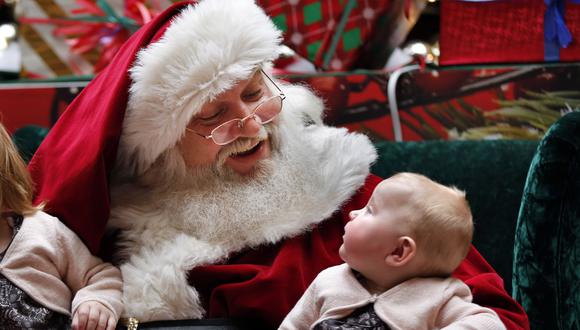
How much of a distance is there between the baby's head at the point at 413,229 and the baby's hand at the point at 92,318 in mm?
490

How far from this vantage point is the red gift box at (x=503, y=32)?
231 cm

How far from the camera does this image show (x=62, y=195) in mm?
1609

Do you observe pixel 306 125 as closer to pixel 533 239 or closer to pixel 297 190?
pixel 297 190

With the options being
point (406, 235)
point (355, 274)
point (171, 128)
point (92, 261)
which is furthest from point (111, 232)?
point (406, 235)

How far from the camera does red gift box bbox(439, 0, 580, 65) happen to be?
2.31 m

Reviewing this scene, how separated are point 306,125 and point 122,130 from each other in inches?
16.5

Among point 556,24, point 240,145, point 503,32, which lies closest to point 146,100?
point 240,145

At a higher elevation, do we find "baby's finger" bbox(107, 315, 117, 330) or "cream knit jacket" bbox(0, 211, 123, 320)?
"cream knit jacket" bbox(0, 211, 123, 320)

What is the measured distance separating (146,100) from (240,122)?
0.20 metres

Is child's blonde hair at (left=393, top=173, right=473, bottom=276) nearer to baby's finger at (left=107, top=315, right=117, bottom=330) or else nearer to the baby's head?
the baby's head

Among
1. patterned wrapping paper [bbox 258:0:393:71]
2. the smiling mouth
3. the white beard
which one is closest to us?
the white beard

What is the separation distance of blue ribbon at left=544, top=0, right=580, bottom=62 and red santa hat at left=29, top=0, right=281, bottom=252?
0.96 meters

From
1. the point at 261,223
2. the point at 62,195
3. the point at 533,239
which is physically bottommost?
the point at 533,239

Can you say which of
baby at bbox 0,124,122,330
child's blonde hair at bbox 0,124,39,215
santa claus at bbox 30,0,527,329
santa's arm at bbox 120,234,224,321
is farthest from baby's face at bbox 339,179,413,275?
child's blonde hair at bbox 0,124,39,215
